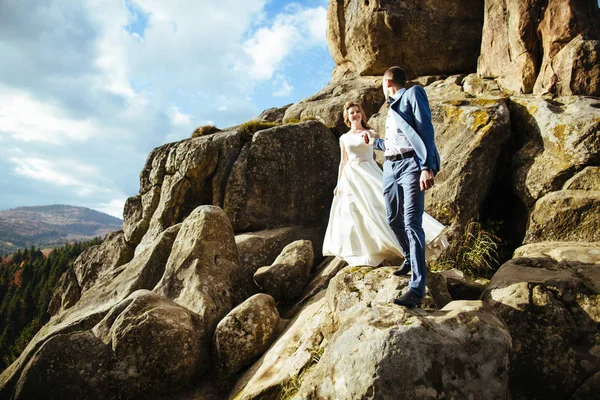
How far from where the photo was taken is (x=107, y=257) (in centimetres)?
1834

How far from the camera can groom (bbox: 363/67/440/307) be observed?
618 centimetres

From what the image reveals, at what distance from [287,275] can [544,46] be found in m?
12.1

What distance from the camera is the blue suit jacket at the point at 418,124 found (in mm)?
6234

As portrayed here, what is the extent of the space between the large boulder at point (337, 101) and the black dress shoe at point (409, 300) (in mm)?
12452

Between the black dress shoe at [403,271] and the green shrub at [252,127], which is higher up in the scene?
the green shrub at [252,127]

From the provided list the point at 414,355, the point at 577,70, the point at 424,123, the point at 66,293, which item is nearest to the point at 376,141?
the point at 424,123

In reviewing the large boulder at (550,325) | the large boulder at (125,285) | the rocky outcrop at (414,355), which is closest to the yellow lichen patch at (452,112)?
the large boulder at (550,325)

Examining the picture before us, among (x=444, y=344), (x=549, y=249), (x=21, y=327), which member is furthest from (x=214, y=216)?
(x=21, y=327)

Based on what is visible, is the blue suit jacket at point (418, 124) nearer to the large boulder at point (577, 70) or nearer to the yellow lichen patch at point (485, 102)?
the yellow lichen patch at point (485, 102)

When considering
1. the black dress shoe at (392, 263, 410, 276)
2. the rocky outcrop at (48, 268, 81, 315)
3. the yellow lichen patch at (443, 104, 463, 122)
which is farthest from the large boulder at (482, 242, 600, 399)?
the rocky outcrop at (48, 268, 81, 315)

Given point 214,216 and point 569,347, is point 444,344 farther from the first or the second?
point 214,216

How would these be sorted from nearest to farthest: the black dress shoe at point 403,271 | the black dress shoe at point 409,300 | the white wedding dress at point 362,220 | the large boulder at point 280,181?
the black dress shoe at point 409,300 → the black dress shoe at point 403,271 → the white wedding dress at point 362,220 → the large boulder at point 280,181

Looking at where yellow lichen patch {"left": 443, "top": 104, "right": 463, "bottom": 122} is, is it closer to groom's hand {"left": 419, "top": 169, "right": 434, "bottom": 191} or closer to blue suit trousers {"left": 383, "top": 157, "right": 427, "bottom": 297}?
blue suit trousers {"left": 383, "top": 157, "right": 427, "bottom": 297}

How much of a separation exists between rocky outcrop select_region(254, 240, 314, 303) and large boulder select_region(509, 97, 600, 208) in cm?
687
